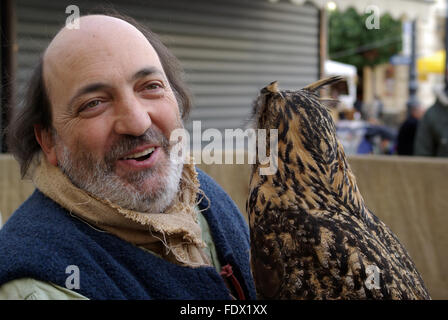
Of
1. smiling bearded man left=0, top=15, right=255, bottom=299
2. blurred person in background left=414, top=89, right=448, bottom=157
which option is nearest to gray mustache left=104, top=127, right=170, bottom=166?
smiling bearded man left=0, top=15, right=255, bottom=299

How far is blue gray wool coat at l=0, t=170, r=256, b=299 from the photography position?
1.26 metres

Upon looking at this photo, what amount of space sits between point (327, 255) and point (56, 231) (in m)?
0.73

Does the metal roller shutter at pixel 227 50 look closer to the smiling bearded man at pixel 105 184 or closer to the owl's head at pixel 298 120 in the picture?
the smiling bearded man at pixel 105 184

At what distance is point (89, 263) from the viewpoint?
1320 millimetres

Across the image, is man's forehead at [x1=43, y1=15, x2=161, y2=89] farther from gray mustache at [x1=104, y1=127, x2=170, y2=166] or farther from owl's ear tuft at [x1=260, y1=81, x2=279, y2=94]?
owl's ear tuft at [x1=260, y1=81, x2=279, y2=94]

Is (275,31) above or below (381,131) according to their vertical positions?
above

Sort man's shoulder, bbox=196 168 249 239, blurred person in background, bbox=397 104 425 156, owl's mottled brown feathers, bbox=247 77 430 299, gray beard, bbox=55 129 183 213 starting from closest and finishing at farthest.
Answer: owl's mottled brown feathers, bbox=247 77 430 299 < gray beard, bbox=55 129 183 213 < man's shoulder, bbox=196 168 249 239 < blurred person in background, bbox=397 104 425 156

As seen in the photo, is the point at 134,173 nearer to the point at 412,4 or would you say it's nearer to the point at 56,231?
the point at 56,231

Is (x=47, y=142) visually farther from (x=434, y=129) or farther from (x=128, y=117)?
(x=434, y=129)

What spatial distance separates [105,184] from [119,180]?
1.6 inches

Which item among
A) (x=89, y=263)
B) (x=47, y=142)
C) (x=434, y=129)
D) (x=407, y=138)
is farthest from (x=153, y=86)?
(x=407, y=138)

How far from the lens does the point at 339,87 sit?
4.10 ft

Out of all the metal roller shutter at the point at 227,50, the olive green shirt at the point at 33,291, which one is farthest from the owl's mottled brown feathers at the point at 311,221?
the metal roller shutter at the point at 227,50
